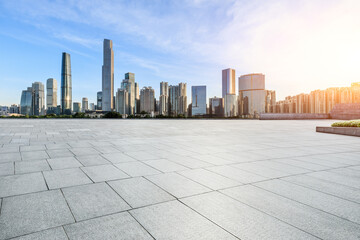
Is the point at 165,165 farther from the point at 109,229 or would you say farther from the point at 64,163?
the point at 109,229

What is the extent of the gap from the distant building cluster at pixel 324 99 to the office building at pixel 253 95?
4060cm

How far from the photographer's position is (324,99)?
9006 cm

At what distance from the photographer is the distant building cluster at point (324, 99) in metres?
75.5

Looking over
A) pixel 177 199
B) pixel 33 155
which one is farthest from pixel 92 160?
pixel 177 199

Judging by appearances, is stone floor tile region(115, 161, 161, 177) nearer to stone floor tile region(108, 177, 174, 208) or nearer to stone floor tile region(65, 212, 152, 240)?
stone floor tile region(108, 177, 174, 208)

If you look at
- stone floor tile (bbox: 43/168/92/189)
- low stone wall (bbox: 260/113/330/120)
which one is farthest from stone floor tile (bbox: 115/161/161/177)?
low stone wall (bbox: 260/113/330/120)

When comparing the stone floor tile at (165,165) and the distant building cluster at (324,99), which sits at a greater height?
the distant building cluster at (324,99)

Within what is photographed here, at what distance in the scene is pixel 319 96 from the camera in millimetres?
92125

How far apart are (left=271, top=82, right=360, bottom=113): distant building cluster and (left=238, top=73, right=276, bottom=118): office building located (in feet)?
133

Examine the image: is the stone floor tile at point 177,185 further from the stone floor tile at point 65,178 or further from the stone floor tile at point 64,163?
the stone floor tile at point 64,163

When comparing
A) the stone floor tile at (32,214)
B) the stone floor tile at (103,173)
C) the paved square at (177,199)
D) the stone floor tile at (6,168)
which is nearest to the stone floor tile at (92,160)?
the paved square at (177,199)

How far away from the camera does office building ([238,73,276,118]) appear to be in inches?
6235

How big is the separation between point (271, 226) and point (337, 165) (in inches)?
180

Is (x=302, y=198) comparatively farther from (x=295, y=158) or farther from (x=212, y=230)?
(x=295, y=158)
